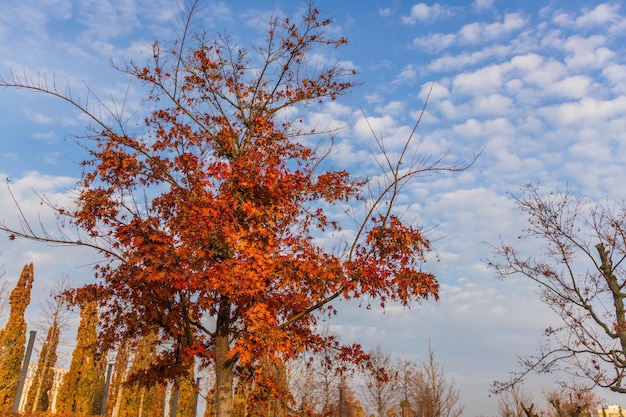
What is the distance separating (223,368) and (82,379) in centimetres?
2530

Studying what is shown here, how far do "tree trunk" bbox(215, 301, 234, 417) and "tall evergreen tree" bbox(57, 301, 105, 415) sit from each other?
2272 cm

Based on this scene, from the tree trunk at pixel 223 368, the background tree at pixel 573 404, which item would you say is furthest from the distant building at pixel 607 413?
the tree trunk at pixel 223 368

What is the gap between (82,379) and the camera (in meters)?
29.1

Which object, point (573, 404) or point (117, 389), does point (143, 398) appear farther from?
point (573, 404)

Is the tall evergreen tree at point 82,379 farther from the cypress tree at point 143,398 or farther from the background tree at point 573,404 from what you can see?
the background tree at point 573,404

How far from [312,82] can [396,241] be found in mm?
4351

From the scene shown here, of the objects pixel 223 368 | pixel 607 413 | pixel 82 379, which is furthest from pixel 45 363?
pixel 607 413

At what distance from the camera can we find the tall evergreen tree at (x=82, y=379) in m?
28.7

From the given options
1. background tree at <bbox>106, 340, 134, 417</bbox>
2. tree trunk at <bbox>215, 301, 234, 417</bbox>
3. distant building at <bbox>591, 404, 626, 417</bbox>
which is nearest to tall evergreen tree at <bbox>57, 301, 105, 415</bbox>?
background tree at <bbox>106, 340, 134, 417</bbox>

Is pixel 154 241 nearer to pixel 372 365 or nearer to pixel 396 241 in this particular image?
pixel 396 241

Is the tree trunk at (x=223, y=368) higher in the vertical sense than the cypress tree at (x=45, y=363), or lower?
lower

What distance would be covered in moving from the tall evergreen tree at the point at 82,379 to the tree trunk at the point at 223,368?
22716 mm

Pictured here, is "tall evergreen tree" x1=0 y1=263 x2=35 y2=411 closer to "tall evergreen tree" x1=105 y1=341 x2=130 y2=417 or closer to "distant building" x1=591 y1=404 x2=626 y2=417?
"tall evergreen tree" x1=105 y1=341 x2=130 y2=417

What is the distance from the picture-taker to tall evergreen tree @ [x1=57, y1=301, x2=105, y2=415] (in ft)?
94.3
